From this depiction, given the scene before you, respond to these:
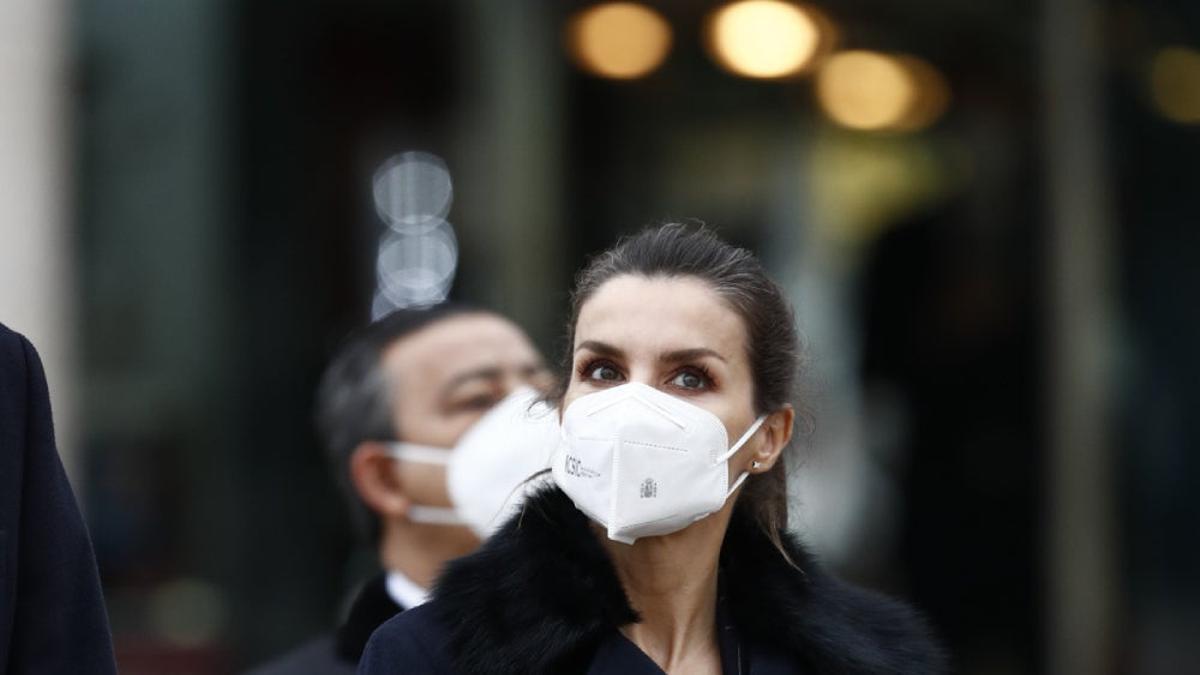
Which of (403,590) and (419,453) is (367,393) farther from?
(403,590)

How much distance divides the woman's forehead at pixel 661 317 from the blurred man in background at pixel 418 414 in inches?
46.2

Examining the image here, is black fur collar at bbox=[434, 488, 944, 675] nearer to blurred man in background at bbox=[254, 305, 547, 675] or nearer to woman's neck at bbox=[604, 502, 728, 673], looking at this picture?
woman's neck at bbox=[604, 502, 728, 673]

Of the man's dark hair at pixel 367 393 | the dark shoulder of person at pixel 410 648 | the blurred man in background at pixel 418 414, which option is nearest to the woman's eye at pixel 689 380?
the dark shoulder of person at pixel 410 648

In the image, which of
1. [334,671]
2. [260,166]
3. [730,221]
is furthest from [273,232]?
[334,671]

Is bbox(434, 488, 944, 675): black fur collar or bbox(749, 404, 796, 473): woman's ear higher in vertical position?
bbox(749, 404, 796, 473): woman's ear

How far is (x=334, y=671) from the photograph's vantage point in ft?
11.2

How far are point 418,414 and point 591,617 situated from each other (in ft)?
4.74

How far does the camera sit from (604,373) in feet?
8.64

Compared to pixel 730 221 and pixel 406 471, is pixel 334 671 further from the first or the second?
pixel 730 221

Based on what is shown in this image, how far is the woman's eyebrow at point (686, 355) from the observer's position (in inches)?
102

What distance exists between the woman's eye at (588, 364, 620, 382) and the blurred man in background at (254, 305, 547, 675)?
1.17 metres

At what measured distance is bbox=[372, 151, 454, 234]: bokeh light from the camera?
7.95 m

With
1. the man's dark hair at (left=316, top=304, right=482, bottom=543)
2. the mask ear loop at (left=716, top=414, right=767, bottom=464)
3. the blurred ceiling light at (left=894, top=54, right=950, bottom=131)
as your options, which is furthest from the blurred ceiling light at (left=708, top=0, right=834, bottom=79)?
the mask ear loop at (left=716, top=414, right=767, bottom=464)

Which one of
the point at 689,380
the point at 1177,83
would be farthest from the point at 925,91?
the point at 689,380
